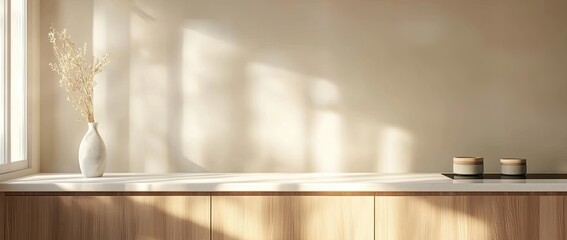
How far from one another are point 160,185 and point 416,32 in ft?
4.76

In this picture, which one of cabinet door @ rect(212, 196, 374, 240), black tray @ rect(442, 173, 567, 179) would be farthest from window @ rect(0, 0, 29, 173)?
black tray @ rect(442, 173, 567, 179)

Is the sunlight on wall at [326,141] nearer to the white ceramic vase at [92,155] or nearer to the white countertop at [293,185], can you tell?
the white countertop at [293,185]

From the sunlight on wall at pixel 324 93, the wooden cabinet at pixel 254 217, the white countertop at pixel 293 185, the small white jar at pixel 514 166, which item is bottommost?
the wooden cabinet at pixel 254 217

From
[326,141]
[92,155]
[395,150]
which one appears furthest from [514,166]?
[92,155]

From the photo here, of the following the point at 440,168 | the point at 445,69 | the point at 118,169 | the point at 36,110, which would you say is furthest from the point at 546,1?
the point at 36,110

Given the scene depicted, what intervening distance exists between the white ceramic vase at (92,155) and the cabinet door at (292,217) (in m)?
0.63

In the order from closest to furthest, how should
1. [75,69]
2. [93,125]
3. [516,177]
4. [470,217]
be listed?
[470,217], [516,177], [93,125], [75,69]

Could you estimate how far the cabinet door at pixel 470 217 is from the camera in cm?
261

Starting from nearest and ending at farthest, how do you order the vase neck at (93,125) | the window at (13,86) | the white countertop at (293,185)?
the white countertop at (293,185)
the window at (13,86)
the vase neck at (93,125)

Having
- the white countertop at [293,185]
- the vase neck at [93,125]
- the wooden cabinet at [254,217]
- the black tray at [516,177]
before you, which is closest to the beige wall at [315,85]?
the black tray at [516,177]

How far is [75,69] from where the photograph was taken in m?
3.22

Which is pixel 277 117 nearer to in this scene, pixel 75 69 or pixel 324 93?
pixel 324 93

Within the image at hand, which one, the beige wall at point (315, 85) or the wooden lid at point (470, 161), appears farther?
the beige wall at point (315, 85)

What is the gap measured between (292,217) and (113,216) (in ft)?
2.37
